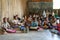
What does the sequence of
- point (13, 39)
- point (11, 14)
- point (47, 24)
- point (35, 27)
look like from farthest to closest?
point (11, 14), point (47, 24), point (35, 27), point (13, 39)

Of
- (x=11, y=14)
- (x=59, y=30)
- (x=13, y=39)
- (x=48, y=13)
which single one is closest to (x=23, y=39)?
(x=13, y=39)

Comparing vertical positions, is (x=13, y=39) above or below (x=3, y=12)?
below

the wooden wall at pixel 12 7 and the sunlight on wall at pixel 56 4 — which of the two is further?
the sunlight on wall at pixel 56 4

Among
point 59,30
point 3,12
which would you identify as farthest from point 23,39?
point 3,12

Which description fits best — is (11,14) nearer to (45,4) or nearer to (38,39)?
(45,4)

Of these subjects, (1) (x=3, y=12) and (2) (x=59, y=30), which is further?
(1) (x=3, y=12)

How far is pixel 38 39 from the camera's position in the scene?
5434 millimetres

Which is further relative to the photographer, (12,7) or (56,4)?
(56,4)

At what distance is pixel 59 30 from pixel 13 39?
2.59 m

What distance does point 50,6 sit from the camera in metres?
12.5

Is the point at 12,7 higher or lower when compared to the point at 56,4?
lower

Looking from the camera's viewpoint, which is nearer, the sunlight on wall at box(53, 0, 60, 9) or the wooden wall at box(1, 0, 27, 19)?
the wooden wall at box(1, 0, 27, 19)

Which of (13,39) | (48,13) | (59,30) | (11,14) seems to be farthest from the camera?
(48,13)

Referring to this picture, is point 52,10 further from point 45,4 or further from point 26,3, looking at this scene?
point 26,3
